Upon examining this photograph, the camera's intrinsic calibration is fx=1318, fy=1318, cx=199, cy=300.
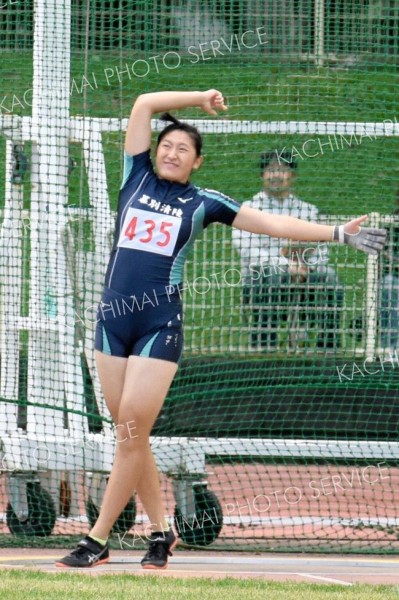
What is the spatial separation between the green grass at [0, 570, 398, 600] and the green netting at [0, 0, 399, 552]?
154 cm

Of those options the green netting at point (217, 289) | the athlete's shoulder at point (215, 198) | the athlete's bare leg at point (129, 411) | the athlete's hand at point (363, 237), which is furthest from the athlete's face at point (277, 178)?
the athlete's bare leg at point (129, 411)

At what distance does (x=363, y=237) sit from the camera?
19.3 ft

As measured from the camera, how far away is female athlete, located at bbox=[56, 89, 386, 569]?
6020 mm

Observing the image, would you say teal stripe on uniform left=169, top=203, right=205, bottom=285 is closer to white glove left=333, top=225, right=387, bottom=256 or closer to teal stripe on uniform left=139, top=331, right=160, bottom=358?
teal stripe on uniform left=139, top=331, right=160, bottom=358

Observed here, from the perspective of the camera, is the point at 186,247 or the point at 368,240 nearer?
the point at 368,240

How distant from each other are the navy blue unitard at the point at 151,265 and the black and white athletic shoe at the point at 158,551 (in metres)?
0.88

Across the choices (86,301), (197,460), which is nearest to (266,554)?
(197,460)

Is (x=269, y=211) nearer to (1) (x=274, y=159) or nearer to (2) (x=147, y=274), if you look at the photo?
(1) (x=274, y=159)

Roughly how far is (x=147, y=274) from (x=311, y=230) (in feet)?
2.57

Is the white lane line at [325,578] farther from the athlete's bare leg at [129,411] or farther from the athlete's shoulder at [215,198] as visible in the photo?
the athlete's shoulder at [215,198]

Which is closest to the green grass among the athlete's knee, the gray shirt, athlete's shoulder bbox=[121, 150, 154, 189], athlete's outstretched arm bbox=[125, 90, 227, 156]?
the athlete's knee

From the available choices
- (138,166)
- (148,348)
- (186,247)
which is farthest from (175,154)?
(148,348)

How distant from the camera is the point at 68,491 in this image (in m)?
7.88

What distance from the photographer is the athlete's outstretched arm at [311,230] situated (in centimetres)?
587
